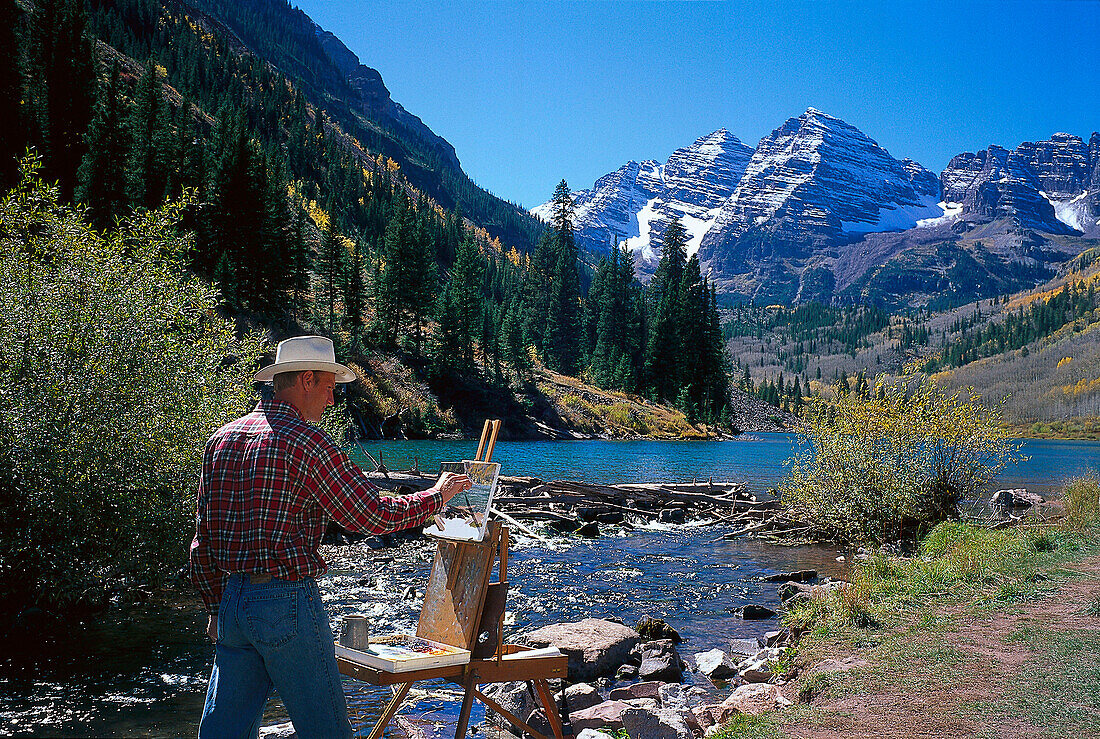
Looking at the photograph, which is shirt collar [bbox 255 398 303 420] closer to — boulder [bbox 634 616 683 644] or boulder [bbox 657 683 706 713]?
boulder [bbox 657 683 706 713]

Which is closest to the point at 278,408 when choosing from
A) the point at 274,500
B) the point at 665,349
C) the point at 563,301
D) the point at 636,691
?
the point at 274,500

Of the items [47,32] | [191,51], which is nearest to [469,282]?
[47,32]

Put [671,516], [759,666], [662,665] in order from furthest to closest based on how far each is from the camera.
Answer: [671,516]
[662,665]
[759,666]

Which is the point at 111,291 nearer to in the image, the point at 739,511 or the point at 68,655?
the point at 68,655

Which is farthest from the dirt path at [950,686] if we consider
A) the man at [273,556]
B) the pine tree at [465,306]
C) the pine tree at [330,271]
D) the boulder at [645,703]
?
the pine tree at [465,306]

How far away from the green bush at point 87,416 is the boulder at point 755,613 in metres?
9.46

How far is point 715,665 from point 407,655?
6.54m

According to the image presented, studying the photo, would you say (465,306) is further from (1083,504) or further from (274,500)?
(274,500)

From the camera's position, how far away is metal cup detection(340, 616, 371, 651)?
496 cm

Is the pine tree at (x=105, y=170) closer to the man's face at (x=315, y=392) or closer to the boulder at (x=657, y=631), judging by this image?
the boulder at (x=657, y=631)

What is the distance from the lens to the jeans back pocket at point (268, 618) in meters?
3.60

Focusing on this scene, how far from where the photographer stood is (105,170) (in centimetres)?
5162

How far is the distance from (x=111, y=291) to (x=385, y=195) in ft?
456

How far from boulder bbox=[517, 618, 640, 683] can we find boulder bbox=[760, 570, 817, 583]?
681 cm
